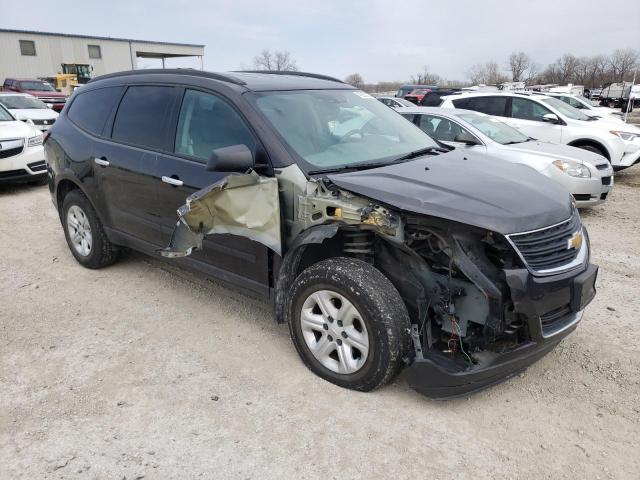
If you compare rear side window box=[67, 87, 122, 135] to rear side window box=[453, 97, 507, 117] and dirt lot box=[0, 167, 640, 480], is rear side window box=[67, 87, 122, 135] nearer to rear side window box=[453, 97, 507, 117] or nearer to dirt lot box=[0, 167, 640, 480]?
dirt lot box=[0, 167, 640, 480]

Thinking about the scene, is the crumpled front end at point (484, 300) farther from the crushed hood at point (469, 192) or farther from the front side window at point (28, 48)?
the front side window at point (28, 48)

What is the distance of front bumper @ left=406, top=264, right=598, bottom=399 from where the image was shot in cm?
257

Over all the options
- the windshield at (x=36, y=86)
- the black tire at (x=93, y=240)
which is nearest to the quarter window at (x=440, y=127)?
the black tire at (x=93, y=240)

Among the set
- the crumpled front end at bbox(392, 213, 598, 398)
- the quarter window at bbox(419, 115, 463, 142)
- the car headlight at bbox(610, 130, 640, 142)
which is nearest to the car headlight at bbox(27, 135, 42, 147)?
the quarter window at bbox(419, 115, 463, 142)

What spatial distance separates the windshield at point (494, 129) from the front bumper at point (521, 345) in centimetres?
486

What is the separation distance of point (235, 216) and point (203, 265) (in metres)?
0.74

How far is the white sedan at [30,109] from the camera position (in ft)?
49.2

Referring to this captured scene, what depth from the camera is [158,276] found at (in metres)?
4.92

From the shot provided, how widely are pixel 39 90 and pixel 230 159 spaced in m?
25.0

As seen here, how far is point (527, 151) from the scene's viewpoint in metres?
6.97

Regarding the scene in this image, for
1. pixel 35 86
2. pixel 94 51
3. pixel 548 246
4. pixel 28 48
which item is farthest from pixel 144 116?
pixel 94 51

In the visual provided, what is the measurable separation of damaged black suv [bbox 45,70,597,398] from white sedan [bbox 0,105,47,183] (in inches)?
212

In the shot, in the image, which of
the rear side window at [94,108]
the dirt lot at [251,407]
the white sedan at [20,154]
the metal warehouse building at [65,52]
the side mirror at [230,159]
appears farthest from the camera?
the metal warehouse building at [65,52]

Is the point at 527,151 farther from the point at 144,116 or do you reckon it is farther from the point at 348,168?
the point at 144,116
